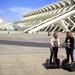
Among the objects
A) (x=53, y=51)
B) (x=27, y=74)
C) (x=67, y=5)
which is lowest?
(x=27, y=74)

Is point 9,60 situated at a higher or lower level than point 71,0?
lower

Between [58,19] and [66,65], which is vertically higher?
[58,19]

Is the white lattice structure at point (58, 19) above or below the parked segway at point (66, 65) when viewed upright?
above

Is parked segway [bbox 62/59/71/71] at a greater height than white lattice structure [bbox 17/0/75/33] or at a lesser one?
lesser

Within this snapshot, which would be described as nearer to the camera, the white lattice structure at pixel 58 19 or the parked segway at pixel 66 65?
the parked segway at pixel 66 65

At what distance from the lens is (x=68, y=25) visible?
65938mm

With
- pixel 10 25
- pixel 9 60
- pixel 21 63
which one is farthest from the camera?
pixel 10 25

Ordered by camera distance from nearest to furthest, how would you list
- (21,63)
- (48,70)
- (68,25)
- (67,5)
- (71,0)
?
(48,70) < (21,63) < (68,25) < (71,0) < (67,5)

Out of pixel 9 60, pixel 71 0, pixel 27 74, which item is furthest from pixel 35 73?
pixel 71 0

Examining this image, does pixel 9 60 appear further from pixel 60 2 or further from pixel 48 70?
pixel 60 2

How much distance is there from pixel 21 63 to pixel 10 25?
9844 cm

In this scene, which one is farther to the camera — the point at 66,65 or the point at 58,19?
the point at 58,19

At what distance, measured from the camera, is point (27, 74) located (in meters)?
8.10

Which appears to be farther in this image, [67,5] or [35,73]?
[67,5]
